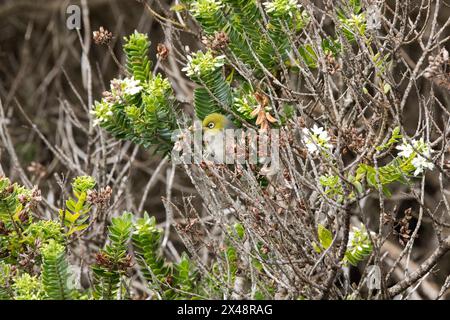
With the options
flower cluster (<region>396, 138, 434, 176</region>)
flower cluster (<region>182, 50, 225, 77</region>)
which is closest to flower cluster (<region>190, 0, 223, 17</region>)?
flower cluster (<region>182, 50, 225, 77</region>)

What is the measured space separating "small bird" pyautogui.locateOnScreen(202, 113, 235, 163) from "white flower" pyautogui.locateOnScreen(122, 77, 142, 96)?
0.24 meters

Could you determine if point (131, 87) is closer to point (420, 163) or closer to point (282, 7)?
point (282, 7)

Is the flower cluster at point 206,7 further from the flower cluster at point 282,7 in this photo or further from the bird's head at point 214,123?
the bird's head at point 214,123

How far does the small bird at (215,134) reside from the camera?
7.49ft

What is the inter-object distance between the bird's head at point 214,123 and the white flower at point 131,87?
24 centimetres

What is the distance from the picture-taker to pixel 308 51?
2457 millimetres

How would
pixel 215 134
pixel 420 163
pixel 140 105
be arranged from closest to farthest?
pixel 420 163 → pixel 215 134 → pixel 140 105

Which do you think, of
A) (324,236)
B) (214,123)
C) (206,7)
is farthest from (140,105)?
(324,236)

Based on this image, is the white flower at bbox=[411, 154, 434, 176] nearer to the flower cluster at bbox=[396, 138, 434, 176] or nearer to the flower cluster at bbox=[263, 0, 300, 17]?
the flower cluster at bbox=[396, 138, 434, 176]

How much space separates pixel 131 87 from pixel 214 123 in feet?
0.97

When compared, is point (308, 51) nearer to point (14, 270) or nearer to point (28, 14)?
point (14, 270)

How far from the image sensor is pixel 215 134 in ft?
7.60

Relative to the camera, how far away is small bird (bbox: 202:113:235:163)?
228 cm

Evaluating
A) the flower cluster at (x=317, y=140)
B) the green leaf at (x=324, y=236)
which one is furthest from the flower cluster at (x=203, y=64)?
the green leaf at (x=324, y=236)
